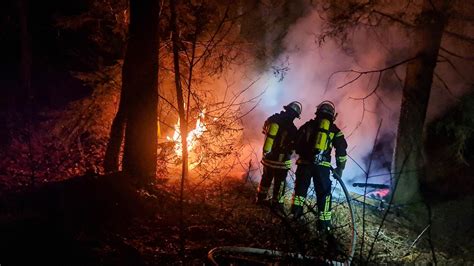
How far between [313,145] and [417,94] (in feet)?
10.8

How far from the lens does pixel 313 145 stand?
784cm

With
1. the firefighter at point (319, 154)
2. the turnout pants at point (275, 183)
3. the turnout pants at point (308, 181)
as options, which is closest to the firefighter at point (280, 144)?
the turnout pants at point (275, 183)

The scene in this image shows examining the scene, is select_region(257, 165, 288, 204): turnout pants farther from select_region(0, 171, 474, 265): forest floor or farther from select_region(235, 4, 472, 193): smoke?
select_region(235, 4, 472, 193): smoke

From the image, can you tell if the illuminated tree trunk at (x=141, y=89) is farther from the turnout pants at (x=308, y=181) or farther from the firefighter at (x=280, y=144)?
the turnout pants at (x=308, y=181)

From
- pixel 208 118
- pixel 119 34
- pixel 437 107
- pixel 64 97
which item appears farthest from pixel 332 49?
pixel 64 97

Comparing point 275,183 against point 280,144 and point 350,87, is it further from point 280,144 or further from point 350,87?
point 350,87

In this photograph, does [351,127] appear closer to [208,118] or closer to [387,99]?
[387,99]

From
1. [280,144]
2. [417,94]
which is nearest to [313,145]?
[280,144]

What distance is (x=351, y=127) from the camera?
44.8 feet

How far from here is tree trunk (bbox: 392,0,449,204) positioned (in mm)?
8727

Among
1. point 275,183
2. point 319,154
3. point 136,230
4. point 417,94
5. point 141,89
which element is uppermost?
point 417,94

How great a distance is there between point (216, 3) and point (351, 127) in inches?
237

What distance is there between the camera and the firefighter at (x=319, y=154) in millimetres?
7738

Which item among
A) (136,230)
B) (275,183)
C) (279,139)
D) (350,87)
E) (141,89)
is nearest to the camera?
(136,230)
